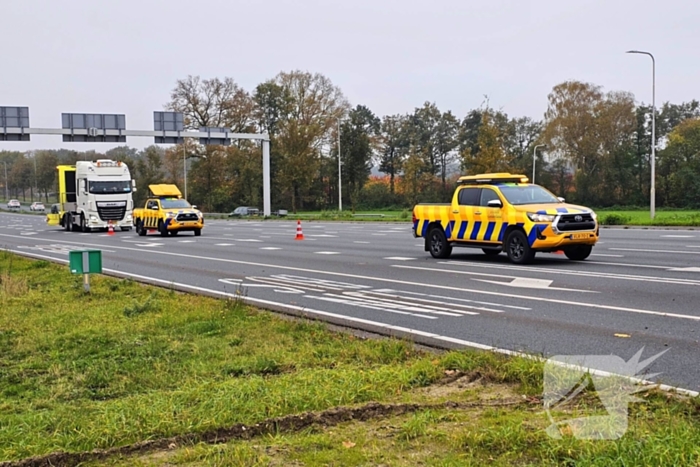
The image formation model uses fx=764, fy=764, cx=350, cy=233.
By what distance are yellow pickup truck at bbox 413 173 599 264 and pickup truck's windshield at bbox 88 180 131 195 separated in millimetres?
24645

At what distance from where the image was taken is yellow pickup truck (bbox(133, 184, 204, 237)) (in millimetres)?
33469

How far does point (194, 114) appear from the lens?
75.1 meters

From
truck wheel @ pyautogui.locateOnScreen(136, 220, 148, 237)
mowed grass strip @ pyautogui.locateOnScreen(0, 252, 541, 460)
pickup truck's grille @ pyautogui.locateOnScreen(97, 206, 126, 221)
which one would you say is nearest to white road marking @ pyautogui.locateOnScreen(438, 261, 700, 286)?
mowed grass strip @ pyautogui.locateOnScreen(0, 252, 541, 460)

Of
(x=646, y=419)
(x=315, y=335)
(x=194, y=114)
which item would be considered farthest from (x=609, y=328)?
(x=194, y=114)

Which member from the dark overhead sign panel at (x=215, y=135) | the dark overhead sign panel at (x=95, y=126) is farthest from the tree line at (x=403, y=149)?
the dark overhead sign panel at (x=95, y=126)

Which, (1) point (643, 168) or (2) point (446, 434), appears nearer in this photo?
(2) point (446, 434)

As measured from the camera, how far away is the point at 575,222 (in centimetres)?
1609

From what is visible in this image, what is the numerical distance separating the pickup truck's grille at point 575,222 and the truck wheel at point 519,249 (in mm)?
777

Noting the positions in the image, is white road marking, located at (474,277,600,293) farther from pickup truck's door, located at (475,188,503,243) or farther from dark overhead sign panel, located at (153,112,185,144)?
dark overhead sign panel, located at (153,112,185,144)

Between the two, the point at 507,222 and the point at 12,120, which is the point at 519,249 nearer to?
the point at 507,222

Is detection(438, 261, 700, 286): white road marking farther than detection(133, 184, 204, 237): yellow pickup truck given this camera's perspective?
No

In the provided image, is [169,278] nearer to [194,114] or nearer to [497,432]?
[497,432]

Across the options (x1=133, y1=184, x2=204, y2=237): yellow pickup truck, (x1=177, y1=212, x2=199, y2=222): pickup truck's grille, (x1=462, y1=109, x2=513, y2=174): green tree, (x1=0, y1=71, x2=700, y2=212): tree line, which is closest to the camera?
(x1=133, y1=184, x2=204, y2=237): yellow pickup truck

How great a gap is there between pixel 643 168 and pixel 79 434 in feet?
255
